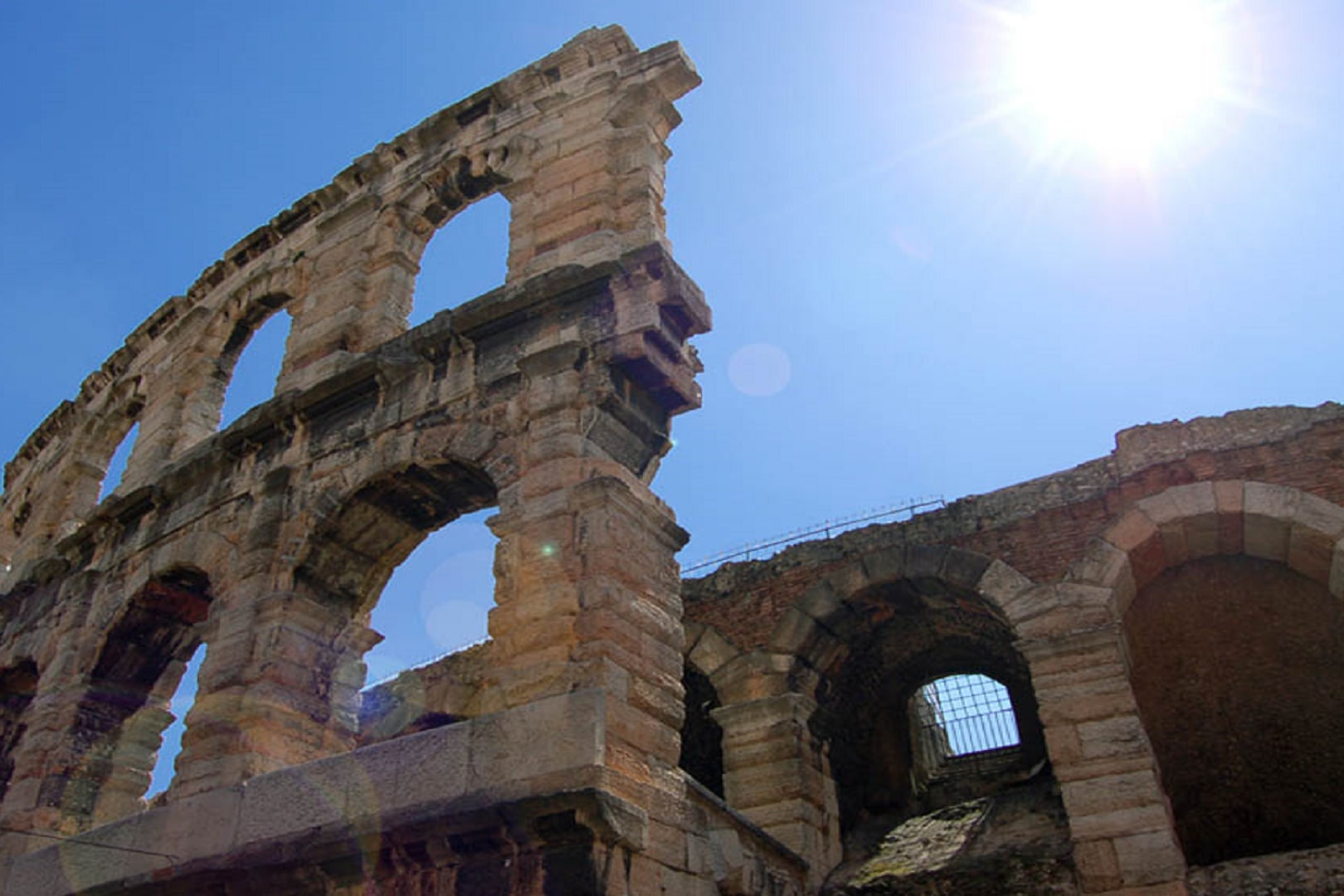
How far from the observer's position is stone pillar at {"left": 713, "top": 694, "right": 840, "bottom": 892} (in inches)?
341

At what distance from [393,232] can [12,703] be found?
589cm

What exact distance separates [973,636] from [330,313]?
6.92 metres

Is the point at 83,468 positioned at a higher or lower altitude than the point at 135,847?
higher

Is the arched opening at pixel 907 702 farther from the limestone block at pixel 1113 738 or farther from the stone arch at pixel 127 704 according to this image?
the stone arch at pixel 127 704

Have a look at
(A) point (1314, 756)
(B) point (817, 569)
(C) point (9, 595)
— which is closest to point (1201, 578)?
(A) point (1314, 756)

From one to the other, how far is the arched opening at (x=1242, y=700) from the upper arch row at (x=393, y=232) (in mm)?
5934

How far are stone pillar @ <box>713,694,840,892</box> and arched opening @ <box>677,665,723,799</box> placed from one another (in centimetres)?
171

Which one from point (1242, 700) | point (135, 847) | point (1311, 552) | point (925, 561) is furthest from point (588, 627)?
point (1242, 700)

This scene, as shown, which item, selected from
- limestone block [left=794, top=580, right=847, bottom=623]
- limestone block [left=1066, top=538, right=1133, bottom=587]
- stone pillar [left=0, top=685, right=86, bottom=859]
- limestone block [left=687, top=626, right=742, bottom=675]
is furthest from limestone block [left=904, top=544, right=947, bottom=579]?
stone pillar [left=0, top=685, right=86, bottom=859]

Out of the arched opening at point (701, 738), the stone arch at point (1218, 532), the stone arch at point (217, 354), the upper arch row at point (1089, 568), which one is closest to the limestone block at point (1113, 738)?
the upper arch row at point (1089, 568)

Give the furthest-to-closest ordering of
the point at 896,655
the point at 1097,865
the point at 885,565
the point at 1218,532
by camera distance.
Answer: 1. the point at 896,655
2. the point at 885,565
3. the point at 1218,532
4. the point at 1097,865

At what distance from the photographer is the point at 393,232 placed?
966 centimetres

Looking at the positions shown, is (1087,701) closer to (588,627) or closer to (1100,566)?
(1100,566)

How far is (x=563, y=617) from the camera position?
5531 millimetres
